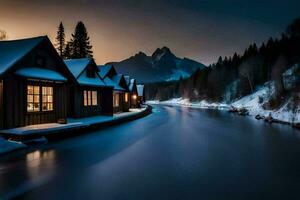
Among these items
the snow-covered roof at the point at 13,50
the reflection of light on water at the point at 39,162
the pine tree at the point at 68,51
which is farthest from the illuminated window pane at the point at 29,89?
the pine tree at the point at 68,51

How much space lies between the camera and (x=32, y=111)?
15891 mm

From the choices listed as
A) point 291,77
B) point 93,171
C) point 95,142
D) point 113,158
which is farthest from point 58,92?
point 291,77

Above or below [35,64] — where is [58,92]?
below

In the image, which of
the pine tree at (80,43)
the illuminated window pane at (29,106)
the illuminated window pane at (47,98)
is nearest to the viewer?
the illuminated window pane at (29,106)

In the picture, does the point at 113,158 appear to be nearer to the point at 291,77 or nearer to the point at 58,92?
the point at 58,92

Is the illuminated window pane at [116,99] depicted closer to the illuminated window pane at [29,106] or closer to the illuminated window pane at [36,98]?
the illuminated window pane at [36,98]

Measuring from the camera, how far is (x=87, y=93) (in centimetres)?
2361

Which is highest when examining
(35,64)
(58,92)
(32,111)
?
(35,64)

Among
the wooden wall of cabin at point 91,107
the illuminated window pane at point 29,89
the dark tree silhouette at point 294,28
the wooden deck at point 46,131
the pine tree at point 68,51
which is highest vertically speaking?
the dark tree silhouette at point 294,28

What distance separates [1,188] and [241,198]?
593 centimetres

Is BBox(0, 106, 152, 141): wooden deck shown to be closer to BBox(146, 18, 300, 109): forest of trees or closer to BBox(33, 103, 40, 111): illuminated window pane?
BBox(33, 103, 40, 111): illuminated window pane

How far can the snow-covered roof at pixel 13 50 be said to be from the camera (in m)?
14.7

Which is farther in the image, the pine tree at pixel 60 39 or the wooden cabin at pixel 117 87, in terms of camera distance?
the pine tree at pixel 60 39

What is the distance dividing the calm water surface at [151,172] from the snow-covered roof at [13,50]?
19.4ft
